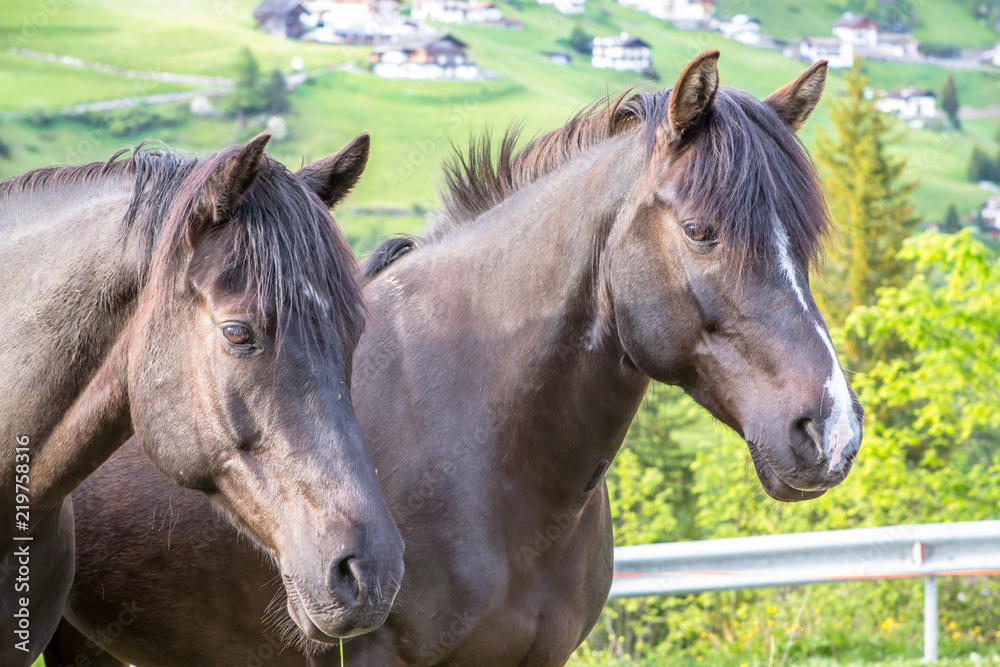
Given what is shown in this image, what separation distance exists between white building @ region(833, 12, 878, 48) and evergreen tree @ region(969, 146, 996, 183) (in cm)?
3007

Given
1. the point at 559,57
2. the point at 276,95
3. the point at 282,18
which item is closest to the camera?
the point at 276,95

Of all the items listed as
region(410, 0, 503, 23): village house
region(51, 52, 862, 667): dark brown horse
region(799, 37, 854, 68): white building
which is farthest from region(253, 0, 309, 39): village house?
region(51, 52, 862, 667): dark brown horse

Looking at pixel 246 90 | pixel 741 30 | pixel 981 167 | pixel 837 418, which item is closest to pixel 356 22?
pixel 246 90

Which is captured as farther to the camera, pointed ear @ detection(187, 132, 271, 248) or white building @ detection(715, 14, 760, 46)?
white building @ detection(715, 14, 760, 46)

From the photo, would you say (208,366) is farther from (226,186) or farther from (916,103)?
(916,103)

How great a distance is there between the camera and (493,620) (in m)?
2.94

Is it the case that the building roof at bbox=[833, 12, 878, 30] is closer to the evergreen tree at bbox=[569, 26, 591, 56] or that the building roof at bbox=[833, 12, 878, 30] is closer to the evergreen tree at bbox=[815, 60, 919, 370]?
the evergreen tree at bbox=[569, 26, 591, 56]

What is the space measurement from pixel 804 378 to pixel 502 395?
1.05 metres

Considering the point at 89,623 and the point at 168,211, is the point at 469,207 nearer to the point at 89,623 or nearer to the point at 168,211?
the point at 168,211

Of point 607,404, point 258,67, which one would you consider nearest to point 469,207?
point 607,404

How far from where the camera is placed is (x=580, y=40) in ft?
333

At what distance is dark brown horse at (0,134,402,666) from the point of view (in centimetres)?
229

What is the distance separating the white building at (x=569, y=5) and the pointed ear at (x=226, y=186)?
11531 centimetres

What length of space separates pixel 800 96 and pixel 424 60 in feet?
324
